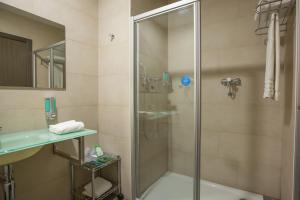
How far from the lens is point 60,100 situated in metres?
1.49

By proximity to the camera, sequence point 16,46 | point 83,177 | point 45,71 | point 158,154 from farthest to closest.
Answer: point 158,154 → point 83,177 → point 45,71 → point 16,46

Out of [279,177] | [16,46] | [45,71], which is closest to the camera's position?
[16,46]

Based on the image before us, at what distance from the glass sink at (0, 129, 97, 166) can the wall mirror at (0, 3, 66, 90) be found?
1.19 feet

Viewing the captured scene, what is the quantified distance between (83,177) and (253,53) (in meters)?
2.20

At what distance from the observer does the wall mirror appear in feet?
3.82

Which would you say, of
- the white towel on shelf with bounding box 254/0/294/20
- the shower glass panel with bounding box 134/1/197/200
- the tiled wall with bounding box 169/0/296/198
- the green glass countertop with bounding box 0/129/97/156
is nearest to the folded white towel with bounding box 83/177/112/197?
the shower glass panel with bounding box 134/1/197/200

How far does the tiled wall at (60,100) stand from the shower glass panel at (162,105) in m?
0.52

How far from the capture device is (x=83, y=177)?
1.75 metres

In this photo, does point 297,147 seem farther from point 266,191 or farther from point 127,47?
point 127,47

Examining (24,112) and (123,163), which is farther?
(123,163)

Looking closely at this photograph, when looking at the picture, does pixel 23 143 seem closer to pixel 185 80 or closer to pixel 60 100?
pixel 60 100

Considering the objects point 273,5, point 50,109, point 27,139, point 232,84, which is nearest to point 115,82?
point 50,109

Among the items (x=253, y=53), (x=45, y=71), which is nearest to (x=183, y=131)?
A: (x=253, y=53)

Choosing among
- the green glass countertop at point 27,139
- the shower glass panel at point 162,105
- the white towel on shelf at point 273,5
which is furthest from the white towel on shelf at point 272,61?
the green glass countertop at point 27,139
